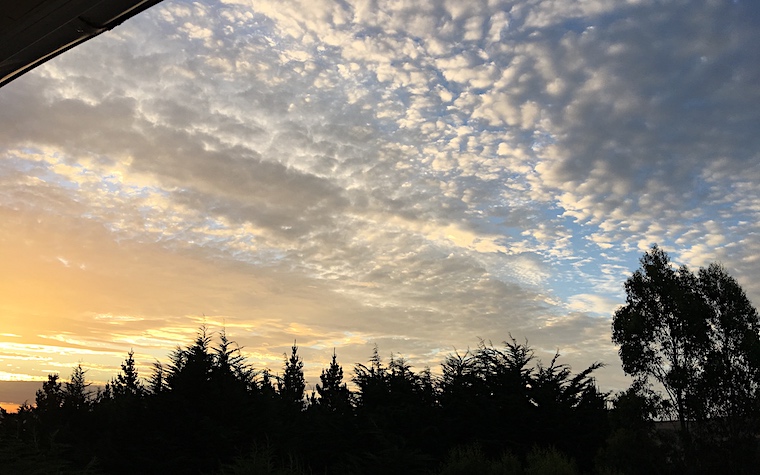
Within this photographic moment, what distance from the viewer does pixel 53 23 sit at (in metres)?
3.64

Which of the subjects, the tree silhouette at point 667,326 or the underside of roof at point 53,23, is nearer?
the underside of roof at point 53,23

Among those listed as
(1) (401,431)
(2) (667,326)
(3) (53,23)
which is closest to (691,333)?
(2) (667,326)

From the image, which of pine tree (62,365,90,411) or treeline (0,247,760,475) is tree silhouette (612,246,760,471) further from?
pine tree (62,365,90,411)

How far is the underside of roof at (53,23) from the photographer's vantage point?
3482 mm

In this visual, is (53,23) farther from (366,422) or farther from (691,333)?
(691,333)

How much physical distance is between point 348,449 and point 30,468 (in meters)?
12.2

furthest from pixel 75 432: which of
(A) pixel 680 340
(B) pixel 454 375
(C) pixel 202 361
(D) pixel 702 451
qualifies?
(A) pixel 680 340

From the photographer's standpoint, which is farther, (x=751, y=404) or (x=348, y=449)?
(x=751, y=404)

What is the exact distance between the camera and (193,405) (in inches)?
854

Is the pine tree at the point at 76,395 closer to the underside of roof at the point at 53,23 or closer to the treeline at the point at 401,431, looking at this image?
the treeline at the point at 401,431

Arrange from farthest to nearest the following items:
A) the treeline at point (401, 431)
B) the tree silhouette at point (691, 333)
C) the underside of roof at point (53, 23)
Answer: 1. the tree silhouette at point (691, 333)
2. the treeline at point (401, 431)
3. the underside of roof at point (53, 23)

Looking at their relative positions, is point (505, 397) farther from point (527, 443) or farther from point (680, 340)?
point (680, 340)

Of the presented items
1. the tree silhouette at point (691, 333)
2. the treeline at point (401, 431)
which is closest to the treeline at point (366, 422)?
the treeline at point (401, 431)

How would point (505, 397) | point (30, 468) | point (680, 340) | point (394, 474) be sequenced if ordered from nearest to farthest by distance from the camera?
point (30, 468)
point (394, 474)
point (505, 397)
point (680, 340)
